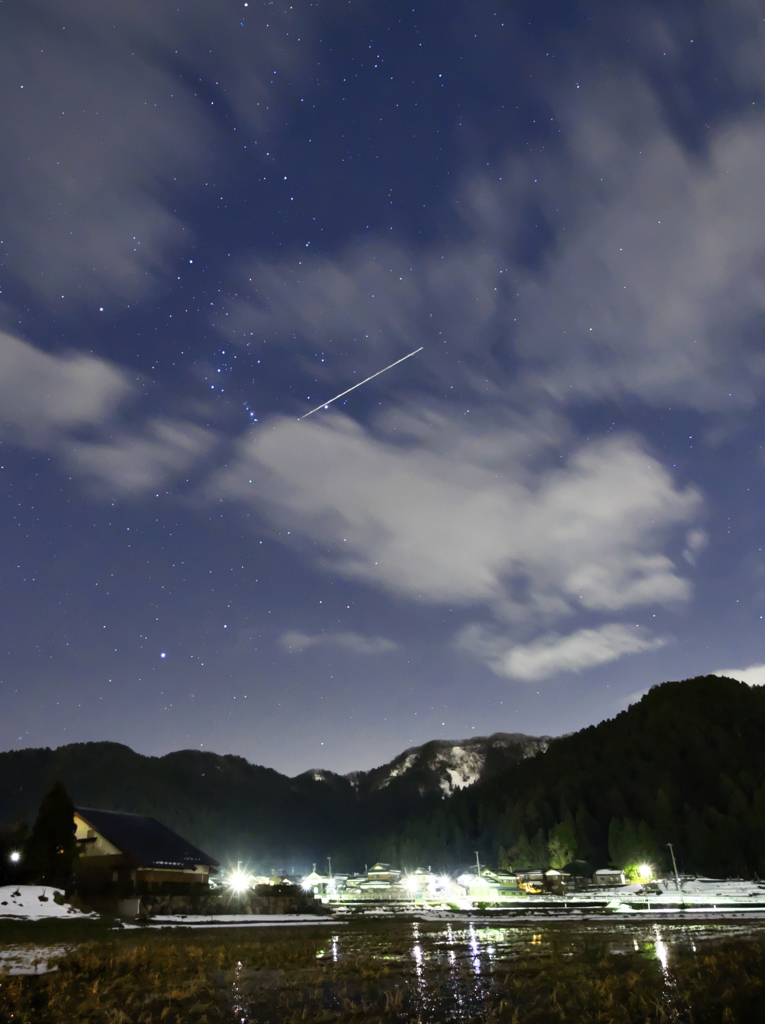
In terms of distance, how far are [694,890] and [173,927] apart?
9091 centimetres

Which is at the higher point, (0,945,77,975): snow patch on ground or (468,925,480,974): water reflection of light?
(0,945,77,975): snow patch on ground

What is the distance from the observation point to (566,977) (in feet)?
55.4

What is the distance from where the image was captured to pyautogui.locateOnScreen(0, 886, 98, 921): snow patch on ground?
114 ft

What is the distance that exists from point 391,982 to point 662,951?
11777mm

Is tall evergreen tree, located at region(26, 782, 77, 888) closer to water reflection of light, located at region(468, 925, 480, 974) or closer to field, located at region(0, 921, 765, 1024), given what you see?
field, located at region(0, 921, 765, 1024)

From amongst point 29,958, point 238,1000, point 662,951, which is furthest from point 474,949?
point 29,958

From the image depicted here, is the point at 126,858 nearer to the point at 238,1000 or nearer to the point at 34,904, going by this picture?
the point at 34,904

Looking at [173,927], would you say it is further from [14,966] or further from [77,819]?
[77,819]

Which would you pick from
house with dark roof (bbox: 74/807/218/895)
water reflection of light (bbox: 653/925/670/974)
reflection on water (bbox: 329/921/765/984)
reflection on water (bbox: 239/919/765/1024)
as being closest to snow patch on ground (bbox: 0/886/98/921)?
house with dark roof (bbox: 74/807/218/895)

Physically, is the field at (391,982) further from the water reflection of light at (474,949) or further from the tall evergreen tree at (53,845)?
the tall evergreen tree at (53,845)

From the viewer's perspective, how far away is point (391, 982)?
55.3ft

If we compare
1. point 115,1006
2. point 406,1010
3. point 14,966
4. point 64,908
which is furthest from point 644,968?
point 64,908

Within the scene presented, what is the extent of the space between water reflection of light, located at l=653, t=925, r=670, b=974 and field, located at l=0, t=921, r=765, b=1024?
56mm

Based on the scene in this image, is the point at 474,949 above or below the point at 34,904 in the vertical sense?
below
